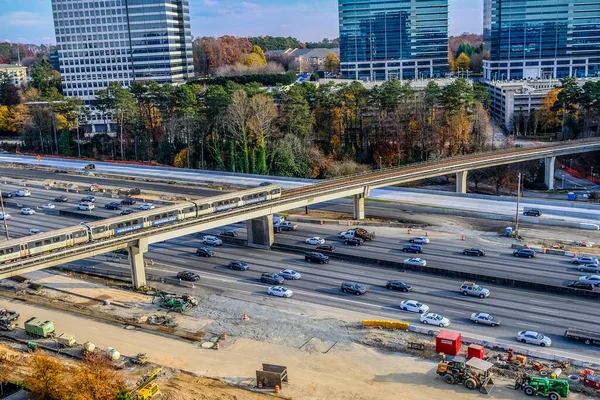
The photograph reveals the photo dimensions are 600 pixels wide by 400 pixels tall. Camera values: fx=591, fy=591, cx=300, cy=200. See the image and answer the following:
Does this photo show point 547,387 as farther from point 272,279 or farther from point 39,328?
Answer: point 39,328

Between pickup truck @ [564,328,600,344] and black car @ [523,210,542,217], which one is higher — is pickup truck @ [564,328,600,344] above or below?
below

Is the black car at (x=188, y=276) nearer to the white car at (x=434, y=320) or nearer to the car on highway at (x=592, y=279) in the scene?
the white car at (x=434, y=320)

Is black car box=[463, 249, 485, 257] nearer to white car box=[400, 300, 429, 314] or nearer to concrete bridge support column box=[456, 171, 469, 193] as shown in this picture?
white car box=[400, 300, 429, 314]

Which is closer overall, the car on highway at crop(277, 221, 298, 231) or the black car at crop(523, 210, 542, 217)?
the car on highway at crop(277, 221, 298, 231)

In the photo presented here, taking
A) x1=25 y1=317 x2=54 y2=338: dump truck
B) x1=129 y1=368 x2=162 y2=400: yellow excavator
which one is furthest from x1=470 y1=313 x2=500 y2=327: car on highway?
x1=25 y1=317 x2=54 y2=338: dump truck

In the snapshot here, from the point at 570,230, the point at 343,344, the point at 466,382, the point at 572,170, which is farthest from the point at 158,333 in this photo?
the point at 572,170

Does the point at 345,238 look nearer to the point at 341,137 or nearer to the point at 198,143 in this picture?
the point at 341,137

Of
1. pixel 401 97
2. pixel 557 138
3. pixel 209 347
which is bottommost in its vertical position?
pixel 209 347
